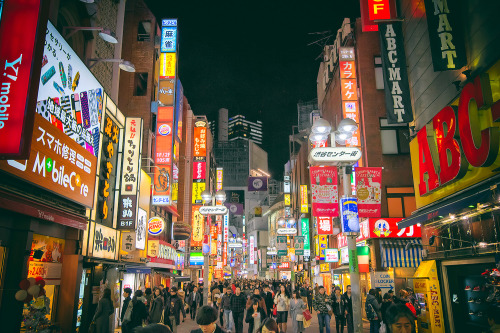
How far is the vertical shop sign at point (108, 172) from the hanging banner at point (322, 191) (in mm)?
8898

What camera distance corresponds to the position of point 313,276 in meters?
47.0

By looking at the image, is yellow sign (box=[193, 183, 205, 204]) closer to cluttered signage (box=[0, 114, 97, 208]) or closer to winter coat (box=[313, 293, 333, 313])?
winter coat (box=[313, 293, 333, 313])

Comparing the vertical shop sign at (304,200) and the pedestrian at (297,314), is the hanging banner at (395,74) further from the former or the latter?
the vertical shop sign at (304,200)

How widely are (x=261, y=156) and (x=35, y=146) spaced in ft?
478

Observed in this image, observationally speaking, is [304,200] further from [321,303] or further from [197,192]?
[321,303]

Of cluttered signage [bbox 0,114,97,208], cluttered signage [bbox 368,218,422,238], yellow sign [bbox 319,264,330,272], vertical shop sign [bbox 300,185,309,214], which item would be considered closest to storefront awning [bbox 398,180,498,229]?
cluttered signage [bbox 0,114,97,208]

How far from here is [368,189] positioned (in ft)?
54.0

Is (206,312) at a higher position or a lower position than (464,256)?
lower

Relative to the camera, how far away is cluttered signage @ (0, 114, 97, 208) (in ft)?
27.9

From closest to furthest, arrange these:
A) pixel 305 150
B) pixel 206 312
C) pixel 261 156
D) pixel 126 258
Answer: pixel 206 312, pixel 126 258, pixel 305 150, pixel 261 156

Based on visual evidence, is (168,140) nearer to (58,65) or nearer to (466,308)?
(58,65)

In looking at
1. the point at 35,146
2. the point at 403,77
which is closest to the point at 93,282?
the point at 35,146

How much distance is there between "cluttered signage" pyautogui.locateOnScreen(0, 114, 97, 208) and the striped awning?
16.1 m

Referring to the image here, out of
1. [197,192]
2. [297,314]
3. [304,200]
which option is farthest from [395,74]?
[304,200]
